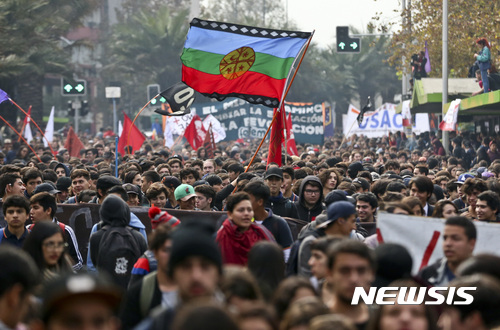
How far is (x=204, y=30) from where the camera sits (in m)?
12.6

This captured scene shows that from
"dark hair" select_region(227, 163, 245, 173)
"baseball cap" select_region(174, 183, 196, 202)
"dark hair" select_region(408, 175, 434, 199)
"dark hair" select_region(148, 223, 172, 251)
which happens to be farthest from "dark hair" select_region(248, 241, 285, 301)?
"dark hair" select_region(227, 163, 245, 173)

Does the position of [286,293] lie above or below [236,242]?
above

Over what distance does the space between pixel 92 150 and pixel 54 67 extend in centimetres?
1964

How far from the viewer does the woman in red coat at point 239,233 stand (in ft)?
22.7

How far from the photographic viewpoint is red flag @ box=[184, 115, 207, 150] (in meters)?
24.4

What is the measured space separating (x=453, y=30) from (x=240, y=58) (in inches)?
843

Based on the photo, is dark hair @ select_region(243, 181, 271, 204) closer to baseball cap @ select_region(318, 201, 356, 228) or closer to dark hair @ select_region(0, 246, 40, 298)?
baseball cap @ select_region(318, 201, 356, 228)

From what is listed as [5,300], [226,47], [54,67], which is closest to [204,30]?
[226,47]

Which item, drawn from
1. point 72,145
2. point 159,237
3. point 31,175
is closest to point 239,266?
point 159,237

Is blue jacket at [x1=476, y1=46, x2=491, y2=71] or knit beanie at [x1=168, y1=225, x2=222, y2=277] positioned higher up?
blue jacket at [x1=476, y1=46, x2=491, y2=71]

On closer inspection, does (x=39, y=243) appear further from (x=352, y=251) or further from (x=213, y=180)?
(x=213, y=180)

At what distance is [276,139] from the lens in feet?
41.0
